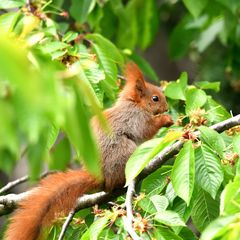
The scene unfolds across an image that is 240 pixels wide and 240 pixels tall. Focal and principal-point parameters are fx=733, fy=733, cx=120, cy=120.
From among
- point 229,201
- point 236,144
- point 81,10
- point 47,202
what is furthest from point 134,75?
point 229,201

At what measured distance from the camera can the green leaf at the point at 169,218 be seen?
2345 mm

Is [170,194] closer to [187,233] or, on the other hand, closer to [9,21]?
[187,233]

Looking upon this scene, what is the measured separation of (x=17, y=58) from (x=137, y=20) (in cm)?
374

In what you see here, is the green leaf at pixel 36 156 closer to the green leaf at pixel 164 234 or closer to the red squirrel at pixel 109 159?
the green leaf at pixel 164 234

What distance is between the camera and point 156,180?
9.16 feet

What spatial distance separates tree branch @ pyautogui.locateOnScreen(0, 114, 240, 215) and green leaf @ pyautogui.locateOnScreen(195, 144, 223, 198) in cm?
11

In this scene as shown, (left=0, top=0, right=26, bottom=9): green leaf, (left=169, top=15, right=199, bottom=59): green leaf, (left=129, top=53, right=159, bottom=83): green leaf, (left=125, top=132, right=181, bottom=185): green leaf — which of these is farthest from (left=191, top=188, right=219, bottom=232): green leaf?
(left=169, top=15, right=199, bottom=59): green leaf

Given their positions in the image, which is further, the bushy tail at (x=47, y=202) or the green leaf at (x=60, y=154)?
the bushy tail at (x=47, y=202)

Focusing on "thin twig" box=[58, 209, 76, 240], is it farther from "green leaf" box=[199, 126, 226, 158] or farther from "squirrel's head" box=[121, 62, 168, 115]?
"squirrel's head" box=[121, 62, 168, 115]

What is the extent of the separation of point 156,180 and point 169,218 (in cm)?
43

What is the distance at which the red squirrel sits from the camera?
284 cm

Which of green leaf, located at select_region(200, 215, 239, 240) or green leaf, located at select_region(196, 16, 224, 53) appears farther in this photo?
green leaf, located at select_region(196, 16, 224, 53)

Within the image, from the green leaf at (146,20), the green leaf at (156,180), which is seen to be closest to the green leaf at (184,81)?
the green leaf at (156,180)

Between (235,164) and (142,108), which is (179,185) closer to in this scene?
(235,164)
